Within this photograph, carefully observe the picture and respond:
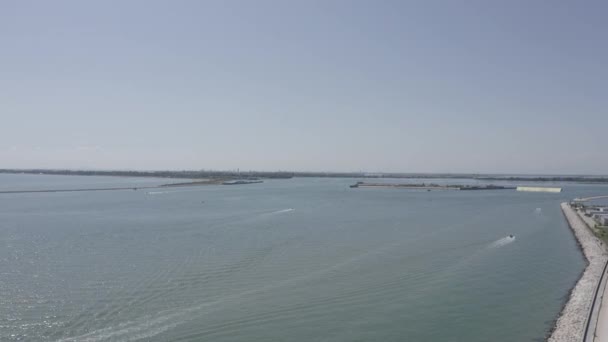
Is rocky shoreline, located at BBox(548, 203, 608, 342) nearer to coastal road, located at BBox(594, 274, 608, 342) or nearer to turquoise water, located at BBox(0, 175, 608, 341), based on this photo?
coastal road, located at BBox(594, 274, 608, 342)

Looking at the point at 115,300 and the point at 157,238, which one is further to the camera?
the point at 157,238

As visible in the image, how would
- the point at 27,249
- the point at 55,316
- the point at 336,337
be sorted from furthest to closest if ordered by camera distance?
the point at 27,249 → the point at 55,316 → the point at 336,337

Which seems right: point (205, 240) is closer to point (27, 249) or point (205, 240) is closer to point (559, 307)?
point (27, 249)

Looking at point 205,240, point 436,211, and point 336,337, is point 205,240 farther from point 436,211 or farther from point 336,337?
point 436,211

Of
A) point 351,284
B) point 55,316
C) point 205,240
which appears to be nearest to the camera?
point 55,316

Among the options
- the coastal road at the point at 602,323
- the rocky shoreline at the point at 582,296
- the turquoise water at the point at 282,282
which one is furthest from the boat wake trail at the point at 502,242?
the coastal road at the point at 602,323

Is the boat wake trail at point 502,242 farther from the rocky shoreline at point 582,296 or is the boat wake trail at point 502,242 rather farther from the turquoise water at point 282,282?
the rocky shoreline at point 582,296

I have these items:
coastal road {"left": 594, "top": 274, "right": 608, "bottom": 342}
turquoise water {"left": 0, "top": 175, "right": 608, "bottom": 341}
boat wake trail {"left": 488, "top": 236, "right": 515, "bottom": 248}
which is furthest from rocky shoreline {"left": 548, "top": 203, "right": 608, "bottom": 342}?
boat wake trail {"left": 488, "top": 236, "right": 515, "bottom": 248}

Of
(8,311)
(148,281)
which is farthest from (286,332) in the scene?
(8,311)
